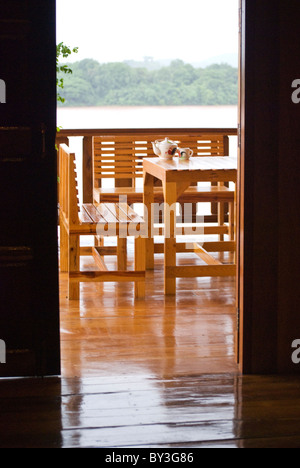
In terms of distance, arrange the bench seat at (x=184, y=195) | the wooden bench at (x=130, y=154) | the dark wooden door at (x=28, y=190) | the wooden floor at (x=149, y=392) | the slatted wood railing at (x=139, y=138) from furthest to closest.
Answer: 1. the slatted wood railing at (x=139, y=138)
2. the wooden bench at (x=130, y=154)
3. the bench seat at (x=184, y=195)
4. the dark wooden door at (x=28, y=190)
5. the wooden floor at (x=149, y=392)

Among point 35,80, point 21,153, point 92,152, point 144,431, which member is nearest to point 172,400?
point 144,431

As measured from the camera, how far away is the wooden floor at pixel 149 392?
2.62 meters

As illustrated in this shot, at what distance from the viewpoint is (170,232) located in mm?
4707

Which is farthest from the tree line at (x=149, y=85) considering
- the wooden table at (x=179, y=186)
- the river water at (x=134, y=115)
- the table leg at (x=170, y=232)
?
the table leg at (x=170, y=232)

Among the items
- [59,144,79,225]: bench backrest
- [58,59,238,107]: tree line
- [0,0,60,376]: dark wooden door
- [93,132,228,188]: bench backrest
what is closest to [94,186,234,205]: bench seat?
[93,132,228,188]: bench backrest

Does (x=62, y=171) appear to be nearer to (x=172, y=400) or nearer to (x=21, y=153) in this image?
(x=21, y=153)

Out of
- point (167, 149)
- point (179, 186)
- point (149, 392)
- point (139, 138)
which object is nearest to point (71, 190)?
point (179, 186)

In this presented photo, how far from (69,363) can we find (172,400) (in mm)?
675

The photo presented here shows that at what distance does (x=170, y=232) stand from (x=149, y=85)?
483 centimetres

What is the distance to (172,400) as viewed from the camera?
9.75ft

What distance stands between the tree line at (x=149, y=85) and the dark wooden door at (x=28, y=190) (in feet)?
17.7

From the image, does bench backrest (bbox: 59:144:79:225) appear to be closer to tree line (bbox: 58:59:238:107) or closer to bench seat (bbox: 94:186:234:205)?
bench seat (bbox: 94:186:234:205)

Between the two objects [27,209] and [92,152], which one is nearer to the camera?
[27,209]

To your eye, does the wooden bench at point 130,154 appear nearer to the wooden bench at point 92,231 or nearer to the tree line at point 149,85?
the wooden bench at point 92,231
